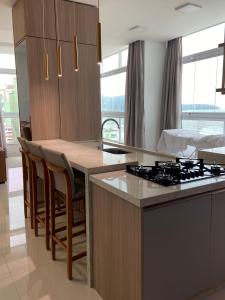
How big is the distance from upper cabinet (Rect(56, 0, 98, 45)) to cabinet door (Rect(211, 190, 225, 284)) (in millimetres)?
3099

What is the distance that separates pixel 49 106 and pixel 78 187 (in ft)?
5.93

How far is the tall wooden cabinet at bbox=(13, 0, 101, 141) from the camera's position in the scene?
3.56m

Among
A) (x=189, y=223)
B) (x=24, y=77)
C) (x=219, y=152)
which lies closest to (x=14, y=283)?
(x=189, y=223)

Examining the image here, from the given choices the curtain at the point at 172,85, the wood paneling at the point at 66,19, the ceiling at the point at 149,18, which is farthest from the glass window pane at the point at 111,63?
the wood paneling at the point at 66,19

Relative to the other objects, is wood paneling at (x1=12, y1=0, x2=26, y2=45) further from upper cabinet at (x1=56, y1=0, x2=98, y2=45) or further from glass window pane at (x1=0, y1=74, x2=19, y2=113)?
glass window pane at (x1=0, y1=74, x2=19, y2=113)

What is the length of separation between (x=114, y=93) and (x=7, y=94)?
3.28 meters

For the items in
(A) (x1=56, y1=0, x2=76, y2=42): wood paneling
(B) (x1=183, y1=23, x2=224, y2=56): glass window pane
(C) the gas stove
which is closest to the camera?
(C) the gas stove

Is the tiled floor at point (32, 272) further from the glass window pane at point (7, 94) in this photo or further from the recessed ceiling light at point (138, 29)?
the glass window pane at point (7, 94)

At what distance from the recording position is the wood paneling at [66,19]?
3.68 meters

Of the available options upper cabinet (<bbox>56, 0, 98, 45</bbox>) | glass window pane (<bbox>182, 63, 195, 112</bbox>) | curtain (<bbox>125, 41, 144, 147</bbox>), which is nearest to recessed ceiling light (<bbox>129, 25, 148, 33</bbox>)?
curtain (<bbox>125, 41, 144, 147</bbox>)

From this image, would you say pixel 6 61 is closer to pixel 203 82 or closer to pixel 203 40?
pixel 203 40

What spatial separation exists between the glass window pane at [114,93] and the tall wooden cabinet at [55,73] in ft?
12.4

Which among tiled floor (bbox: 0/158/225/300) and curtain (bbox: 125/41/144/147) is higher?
curtain (bbox: 125/41/144/147)

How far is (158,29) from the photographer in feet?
17.6
